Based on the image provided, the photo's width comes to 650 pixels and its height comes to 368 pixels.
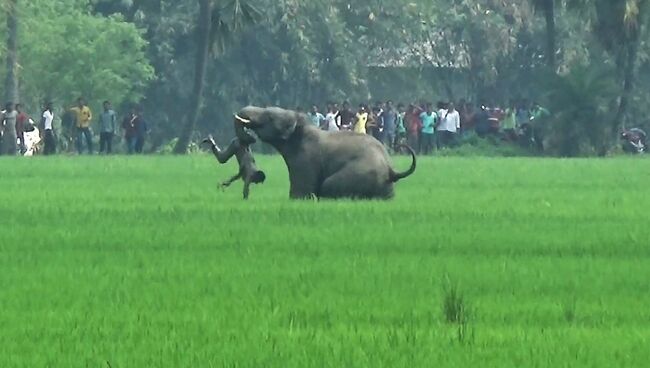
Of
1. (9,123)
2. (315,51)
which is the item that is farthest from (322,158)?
(315,51)

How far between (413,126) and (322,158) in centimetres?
3826

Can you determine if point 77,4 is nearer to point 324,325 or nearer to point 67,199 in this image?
point 67,199

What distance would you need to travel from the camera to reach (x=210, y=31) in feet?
195

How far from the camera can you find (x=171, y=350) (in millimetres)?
10305

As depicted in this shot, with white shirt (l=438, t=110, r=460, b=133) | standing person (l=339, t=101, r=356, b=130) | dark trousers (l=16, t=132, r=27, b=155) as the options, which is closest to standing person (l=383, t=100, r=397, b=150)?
white shirt (l=438, t=110, r=460, b=133)

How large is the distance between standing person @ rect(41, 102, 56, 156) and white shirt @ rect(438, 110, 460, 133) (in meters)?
10.9

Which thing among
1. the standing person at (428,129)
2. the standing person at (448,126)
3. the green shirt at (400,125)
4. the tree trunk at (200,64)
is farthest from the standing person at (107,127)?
the standing person at (448,126)

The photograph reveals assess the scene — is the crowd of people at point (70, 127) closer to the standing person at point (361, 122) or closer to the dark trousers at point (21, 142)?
the dark trousers at point (21, 142)

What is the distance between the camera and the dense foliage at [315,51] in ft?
212

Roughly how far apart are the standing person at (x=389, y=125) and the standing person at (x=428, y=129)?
0.87m

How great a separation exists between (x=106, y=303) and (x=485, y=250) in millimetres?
5028

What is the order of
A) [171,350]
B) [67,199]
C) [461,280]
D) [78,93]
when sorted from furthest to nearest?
1. [78,93]
2. [67,199]
3. [461,280]
4. [171,350]

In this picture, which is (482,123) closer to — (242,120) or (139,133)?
(139,133)

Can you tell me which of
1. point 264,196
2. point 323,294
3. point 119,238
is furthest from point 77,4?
point 323,294
